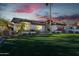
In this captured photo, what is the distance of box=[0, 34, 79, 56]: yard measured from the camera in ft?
11.2

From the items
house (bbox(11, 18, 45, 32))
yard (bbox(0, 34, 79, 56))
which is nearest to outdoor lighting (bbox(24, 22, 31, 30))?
house (bbox(11, 18, 45, 32))

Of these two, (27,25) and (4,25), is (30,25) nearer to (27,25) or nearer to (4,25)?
(27,25)

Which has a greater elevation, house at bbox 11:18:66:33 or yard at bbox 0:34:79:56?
house at bbox 11:18:66:33

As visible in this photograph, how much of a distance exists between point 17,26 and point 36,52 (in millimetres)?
341

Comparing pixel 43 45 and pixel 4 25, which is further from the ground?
pixel 4 25

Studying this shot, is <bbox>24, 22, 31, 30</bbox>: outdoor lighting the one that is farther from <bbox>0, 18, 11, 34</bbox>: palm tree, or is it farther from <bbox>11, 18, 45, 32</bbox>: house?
<bbox>0, 18, 11, 34</bbox>: palm tree

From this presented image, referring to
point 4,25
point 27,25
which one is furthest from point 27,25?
point 4,25

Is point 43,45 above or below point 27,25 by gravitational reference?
below

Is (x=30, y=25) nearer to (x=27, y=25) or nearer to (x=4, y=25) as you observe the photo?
(x=27, y=25)

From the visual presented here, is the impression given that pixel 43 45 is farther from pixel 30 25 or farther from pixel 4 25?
pixel 4 25

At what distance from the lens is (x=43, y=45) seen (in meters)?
3.43

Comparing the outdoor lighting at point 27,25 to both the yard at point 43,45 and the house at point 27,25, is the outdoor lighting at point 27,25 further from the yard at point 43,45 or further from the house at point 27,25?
the yard at point 43,45

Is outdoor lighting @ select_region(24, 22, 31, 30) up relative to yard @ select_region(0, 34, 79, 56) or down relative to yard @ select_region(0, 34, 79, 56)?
up

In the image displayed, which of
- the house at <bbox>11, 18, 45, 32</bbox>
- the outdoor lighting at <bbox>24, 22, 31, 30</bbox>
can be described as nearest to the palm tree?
the house at <bbox>11, 18, 45, 32</bbox>
